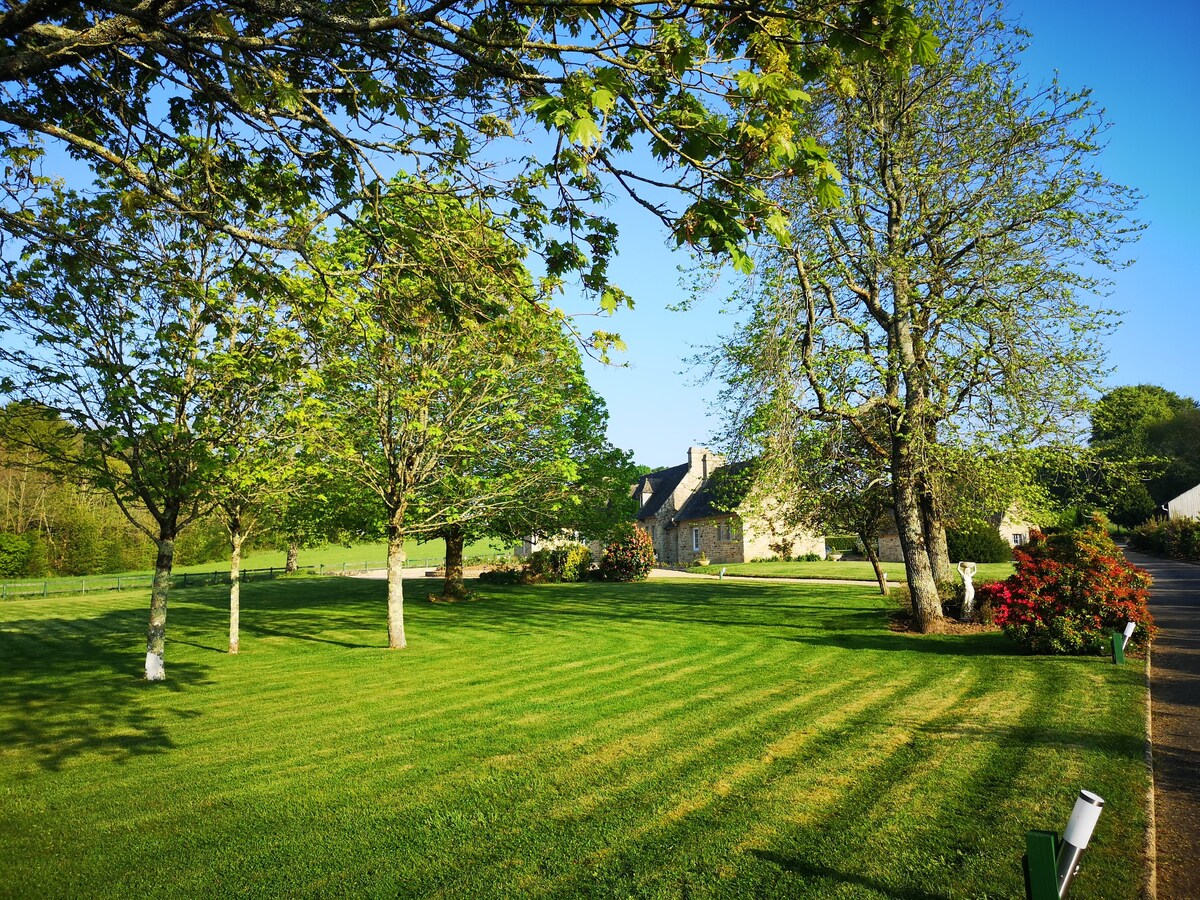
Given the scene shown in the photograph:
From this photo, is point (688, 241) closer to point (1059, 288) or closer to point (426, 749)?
point (426, 749)

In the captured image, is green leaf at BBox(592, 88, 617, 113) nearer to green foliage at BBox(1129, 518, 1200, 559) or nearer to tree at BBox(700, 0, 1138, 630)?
tree at BBox(700, 0, 1138, 630)

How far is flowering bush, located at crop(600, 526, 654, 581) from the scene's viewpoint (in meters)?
34.8

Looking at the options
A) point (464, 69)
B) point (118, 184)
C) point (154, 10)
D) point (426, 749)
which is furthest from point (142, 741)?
point (464, 69)

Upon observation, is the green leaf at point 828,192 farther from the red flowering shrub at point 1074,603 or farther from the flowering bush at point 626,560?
the flowering bush at point 626,560

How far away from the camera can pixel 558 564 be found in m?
35.6

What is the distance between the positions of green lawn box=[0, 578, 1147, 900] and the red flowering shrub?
63 centimetres

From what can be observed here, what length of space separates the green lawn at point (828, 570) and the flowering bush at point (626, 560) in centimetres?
488

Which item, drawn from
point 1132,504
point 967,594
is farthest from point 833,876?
point 1132,504

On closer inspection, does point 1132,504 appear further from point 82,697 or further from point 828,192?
point 82,697

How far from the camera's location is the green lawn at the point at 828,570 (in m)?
29.8

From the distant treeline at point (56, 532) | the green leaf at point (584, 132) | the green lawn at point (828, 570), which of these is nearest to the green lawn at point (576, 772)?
the green leaf at point (584, 132)

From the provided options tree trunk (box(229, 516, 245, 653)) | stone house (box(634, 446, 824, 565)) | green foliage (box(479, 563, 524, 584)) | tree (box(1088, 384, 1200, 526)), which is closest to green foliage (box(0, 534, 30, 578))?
green foliage (box(479, 563, 524, 584))

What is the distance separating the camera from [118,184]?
8211mm

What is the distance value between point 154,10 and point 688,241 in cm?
362
